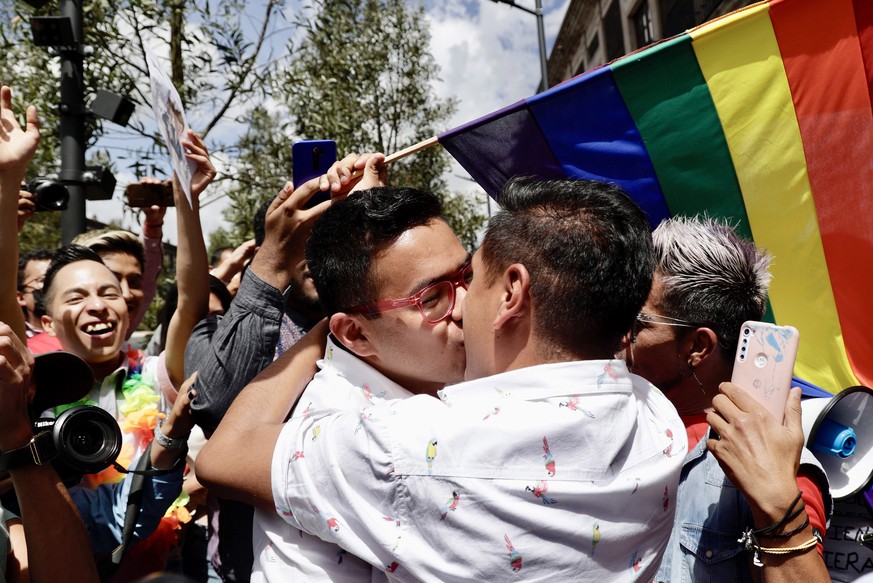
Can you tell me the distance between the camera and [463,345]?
1797 mm

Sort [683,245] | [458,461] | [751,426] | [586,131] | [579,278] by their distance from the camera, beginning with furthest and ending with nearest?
[586,131] → [683,245] → [751,426] → [579,278] → [458,461]

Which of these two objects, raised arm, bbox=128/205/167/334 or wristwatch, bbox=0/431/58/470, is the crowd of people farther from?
raised arm, bbox=128/205/167/334

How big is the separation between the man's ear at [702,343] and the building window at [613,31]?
2108cm

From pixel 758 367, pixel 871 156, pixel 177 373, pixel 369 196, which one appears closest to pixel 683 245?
pixel 758 367

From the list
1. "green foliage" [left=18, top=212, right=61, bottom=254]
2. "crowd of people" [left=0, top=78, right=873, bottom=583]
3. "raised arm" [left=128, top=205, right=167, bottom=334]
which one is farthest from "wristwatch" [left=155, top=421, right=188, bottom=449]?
"green foliage" [left=18, top=212, right=61, bottom=254]

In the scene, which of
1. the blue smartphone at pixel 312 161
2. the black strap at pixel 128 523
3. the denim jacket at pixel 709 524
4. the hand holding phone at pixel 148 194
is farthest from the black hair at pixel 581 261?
the hand holding phone at pixel 148 194

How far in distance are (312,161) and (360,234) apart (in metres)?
0.61

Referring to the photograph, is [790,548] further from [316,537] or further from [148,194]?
[148,194]

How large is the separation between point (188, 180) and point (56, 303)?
134 cm

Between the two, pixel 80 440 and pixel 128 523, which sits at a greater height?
pixel 80 440

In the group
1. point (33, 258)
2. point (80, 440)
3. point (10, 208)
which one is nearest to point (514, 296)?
point (80, 440)

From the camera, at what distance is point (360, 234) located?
181cm

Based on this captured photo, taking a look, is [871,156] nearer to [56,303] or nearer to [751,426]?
[751,426]

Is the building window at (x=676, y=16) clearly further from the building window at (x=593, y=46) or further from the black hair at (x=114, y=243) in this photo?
the black hair at (x=114, y=243)
